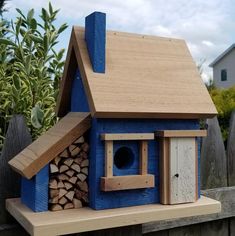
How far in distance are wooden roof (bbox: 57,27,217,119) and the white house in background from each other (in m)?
20.1

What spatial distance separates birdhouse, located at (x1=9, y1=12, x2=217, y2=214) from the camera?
1.39 meters

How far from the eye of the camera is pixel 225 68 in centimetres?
2208

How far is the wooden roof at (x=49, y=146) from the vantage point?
135 centimetres

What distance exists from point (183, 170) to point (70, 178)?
0.44m

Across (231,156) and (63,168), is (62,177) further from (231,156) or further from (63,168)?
(231,156)

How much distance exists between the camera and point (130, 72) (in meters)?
1.53

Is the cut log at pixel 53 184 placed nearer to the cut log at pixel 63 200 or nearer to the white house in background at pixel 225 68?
the cut log at pixel 63 200

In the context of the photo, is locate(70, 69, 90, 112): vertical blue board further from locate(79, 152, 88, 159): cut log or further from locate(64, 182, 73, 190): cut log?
locate(64, 182, 73, 190): cut log

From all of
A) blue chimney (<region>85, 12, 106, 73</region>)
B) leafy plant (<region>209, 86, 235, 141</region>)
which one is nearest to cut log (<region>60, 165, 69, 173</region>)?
blue chimney (<region>85, 12, 106, 73</region>)

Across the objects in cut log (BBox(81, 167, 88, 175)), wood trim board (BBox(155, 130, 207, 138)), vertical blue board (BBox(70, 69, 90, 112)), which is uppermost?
vertical blue board (BBox(70, 69, 90, 112))

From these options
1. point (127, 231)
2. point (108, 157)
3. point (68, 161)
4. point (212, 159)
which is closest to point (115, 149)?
point (108, 157)

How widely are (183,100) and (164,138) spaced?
0.18 meters

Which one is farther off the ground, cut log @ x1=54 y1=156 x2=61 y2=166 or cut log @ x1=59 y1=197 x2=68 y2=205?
cut log @ x1=54 y1=156 x2=61 y2=166

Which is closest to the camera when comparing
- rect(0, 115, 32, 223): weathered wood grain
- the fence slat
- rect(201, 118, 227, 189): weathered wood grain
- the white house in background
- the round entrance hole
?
the round entrance hole
